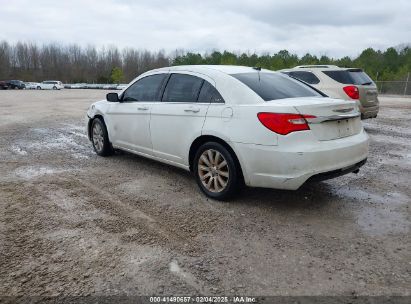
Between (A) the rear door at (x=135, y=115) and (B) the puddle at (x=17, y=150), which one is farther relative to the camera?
(B) the puddle at (x=17, y=150)

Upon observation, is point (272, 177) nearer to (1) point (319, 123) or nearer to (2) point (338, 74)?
(1) point (319, 123)

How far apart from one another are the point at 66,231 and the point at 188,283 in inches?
60.1

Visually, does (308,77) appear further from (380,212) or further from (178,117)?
(380,212)

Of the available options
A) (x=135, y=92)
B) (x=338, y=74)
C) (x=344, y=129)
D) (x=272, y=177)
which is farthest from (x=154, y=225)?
(x=338, y=74)

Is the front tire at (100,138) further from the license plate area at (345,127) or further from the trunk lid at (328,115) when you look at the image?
the license plate area at (345,127)

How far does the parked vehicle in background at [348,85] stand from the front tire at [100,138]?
570 centimetres

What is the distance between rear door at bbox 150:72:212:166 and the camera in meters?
4.56

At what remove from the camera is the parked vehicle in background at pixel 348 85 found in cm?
918

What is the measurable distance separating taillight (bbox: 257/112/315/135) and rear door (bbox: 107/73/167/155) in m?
2.09

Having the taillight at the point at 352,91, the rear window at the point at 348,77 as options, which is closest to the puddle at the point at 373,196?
the taillight at the point at 352,91

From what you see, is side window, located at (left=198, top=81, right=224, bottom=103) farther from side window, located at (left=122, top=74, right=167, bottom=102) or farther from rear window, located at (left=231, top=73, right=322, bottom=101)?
side window, located at (left=122, top=74, right=167, bottom=102)

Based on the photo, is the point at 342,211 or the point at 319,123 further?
the point at 342,211

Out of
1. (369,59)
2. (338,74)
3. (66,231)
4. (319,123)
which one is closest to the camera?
(66,231)

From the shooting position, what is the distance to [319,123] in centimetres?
383
